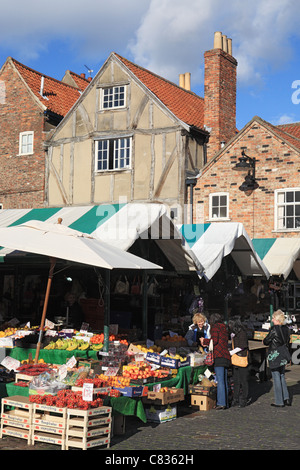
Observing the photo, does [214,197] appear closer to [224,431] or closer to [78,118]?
[78,118]

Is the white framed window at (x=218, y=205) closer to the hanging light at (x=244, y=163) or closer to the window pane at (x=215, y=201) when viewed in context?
the window pane at (x=215, y=201)

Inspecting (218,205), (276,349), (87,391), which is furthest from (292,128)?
(87,391)

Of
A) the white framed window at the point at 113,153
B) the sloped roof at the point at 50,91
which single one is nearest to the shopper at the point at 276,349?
the white framed window at the point at 113,153

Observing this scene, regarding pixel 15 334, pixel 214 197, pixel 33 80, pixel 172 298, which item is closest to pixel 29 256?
pixel 15 334

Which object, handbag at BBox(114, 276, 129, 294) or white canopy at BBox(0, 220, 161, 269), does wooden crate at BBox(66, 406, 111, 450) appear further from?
handbag at BBox(114, 276, 129, 294)

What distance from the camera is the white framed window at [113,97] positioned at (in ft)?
76.1

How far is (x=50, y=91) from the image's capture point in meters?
27.4

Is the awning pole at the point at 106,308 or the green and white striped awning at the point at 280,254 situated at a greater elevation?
the green and white striped awning at the point at 280,254

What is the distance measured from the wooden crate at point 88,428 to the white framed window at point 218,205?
1500 centimetres

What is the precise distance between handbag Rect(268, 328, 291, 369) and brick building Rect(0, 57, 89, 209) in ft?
52.4

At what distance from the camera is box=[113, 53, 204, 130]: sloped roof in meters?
23.7

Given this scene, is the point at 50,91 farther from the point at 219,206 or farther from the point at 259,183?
the point at 259,183

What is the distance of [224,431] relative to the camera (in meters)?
8.21

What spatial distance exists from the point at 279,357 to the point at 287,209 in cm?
1130
